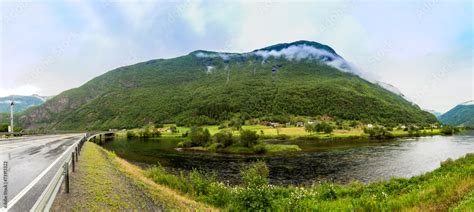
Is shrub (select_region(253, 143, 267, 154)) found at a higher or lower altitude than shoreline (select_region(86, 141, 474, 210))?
lower

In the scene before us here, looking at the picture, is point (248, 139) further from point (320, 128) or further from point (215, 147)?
point (320, 128)

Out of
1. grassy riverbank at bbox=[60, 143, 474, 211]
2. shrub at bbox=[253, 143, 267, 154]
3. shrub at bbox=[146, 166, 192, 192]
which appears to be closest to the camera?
grassy riverbank at bbox=[60, 143, 474, 211]

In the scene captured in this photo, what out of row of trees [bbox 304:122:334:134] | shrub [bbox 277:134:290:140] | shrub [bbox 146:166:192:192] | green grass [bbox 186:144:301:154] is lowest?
green grass [bbox 186:144:301:154]

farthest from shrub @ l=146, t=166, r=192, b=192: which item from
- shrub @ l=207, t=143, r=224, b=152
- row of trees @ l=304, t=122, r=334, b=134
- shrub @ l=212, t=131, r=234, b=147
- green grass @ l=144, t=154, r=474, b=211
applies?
row of trees @ l=304, t=122, r=334, b=134

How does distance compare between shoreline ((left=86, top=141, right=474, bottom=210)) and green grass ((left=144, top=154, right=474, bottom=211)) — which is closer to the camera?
shoreline ((left=86, top=141, right=474, bottom=210))

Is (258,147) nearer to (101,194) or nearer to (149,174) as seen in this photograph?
(149,174)

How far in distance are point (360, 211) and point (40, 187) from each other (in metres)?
13.3

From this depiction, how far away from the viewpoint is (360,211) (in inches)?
519

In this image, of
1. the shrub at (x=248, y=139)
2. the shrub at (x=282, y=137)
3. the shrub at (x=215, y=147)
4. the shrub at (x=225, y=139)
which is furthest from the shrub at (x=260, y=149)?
the shrub at (x=282, y=137)

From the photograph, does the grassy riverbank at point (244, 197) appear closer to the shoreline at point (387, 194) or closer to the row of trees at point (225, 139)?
the shoreline at point (387, 194)

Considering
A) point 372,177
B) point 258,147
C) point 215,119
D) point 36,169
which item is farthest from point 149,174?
point 215,119

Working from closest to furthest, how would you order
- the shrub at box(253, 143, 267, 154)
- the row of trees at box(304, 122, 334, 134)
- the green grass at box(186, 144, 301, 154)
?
the shrub at box(253, 143, 267, 154), the green grass at box(186, 144, 301, 154), the row of trees at box(304, 122, 334, 134)

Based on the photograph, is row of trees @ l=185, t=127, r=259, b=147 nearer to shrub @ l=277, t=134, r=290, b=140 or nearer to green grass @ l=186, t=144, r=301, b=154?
green grass @ l=186, t=144, r=301, b=154

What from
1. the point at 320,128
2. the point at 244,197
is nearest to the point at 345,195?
the point at 244,197
